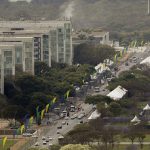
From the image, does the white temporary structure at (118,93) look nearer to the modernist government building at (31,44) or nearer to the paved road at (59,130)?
the paved road at (59,130)

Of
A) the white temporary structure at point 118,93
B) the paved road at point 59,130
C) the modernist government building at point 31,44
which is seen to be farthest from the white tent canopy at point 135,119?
the modernist government building at point 31,44

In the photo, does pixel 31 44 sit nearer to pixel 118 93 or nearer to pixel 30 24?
pixel 118 93

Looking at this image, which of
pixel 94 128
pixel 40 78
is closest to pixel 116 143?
pixel 94 128

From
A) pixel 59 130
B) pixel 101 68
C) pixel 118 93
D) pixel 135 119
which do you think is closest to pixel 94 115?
pixel 135 119

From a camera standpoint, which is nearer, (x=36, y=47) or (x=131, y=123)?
(x=131, y=123)

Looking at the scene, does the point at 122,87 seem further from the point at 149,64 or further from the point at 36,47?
the point at 149,64

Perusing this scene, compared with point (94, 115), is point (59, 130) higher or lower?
lower
